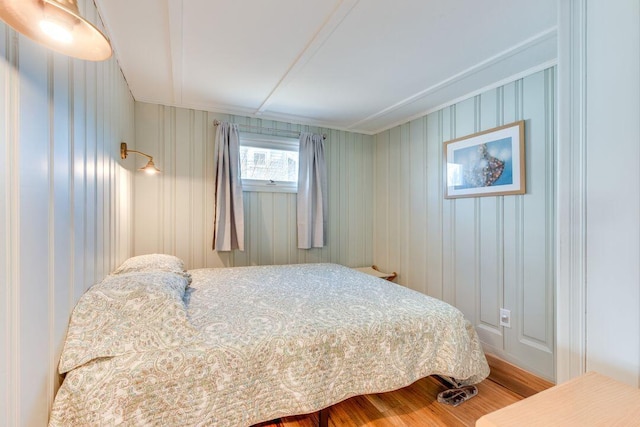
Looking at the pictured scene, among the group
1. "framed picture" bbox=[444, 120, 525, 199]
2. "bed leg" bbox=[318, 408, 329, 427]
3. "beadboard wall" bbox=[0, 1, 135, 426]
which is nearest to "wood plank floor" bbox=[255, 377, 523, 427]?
"bed leg" bbox=[318, 408, 329, 427]

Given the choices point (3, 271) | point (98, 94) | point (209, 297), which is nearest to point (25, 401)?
point (3, 271)

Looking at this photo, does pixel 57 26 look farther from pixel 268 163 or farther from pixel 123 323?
pixel 268 163

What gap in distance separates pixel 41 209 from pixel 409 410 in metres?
2.12

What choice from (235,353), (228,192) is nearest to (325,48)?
(228,192)

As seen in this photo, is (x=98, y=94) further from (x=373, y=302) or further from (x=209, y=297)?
(x=373, y=302)

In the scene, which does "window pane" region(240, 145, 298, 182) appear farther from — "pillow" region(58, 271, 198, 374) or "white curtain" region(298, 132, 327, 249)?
"pillow" region(58, 271, 198, 374)

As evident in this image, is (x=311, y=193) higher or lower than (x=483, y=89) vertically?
lower

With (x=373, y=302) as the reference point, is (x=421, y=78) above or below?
above

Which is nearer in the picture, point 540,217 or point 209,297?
point 209,297

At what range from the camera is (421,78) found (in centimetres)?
242

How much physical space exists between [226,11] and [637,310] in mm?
2171

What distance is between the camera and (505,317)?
7.79ft

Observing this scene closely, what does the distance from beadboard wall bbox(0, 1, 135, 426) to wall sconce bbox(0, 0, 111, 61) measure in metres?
0.18

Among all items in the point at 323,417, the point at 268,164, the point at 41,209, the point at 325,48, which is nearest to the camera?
the point at 41,209
